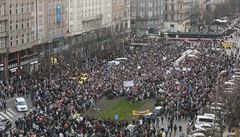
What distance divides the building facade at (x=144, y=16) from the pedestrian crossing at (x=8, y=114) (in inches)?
3000

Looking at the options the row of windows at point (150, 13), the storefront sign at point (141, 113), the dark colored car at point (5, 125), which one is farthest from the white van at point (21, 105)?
the row of windows at point (150, 13)

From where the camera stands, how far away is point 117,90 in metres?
69.9

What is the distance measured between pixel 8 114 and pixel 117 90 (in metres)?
13.5

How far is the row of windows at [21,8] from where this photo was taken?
267 feet

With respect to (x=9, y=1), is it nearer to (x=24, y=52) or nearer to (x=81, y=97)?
(x=24, y=52)

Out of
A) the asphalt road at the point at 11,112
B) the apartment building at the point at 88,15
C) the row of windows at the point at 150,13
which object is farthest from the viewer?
the row of windows at the point at 150,13

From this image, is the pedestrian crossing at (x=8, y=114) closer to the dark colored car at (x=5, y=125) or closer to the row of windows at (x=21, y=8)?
the dark colored car at (x=5, y=125)

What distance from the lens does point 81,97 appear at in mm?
64312

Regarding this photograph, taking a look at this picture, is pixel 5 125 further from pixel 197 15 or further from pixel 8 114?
pixel 197 15

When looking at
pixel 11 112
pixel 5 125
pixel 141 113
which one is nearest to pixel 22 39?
pixel 11 112

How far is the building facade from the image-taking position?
139125mm

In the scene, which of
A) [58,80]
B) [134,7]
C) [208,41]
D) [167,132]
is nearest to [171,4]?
[134,7]

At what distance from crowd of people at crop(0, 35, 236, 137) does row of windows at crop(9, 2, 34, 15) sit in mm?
8740

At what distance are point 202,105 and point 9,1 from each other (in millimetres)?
31469
